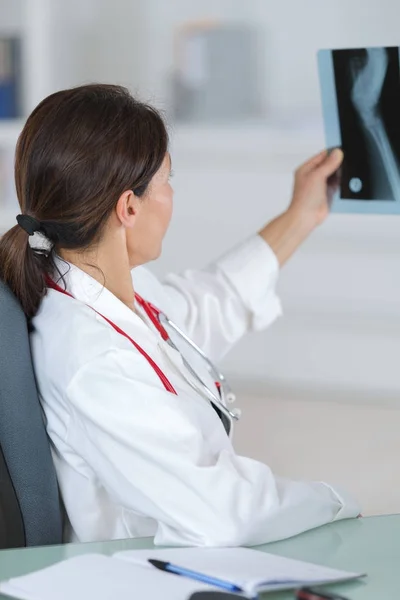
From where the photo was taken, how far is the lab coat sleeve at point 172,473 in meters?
1.34

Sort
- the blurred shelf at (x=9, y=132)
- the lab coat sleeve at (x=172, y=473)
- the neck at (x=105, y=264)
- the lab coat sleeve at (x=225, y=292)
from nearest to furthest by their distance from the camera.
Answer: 1. the lab coat sleeve at (x=172, y=473)
2. the neck at (x=105, y=264)
3. the lab coat sleeve at (x=225, y=292)
4. the blurred shelf at (x=9, y=132)

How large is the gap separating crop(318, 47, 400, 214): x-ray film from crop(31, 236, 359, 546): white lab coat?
0.69 m

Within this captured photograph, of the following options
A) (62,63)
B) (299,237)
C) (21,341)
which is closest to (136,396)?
(21,341)

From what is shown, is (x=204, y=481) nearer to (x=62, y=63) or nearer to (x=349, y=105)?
(x=349, y=105)

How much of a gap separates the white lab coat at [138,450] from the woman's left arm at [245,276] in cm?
53

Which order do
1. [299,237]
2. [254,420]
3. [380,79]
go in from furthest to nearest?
[254,420]
[299,237]
[380,79]

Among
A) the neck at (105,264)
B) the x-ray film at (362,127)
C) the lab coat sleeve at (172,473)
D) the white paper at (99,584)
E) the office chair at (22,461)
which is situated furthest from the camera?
the x-ray film at (362,127)

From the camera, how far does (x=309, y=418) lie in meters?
3.95

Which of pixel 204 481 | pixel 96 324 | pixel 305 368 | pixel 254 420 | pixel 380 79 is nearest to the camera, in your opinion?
pixel 204 481

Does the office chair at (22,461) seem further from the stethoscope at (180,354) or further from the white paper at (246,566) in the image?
the white paper at (246,566)

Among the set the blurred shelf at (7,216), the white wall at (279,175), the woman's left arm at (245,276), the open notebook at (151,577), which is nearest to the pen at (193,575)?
the open notebook at (151,577)

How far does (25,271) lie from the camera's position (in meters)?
1.55

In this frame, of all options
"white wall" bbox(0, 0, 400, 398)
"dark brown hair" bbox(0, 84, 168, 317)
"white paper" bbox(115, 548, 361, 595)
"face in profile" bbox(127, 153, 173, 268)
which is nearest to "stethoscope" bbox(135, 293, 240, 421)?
"face in profile" bbox(127, 153, 173, 268)

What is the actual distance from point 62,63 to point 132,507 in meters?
3.73
